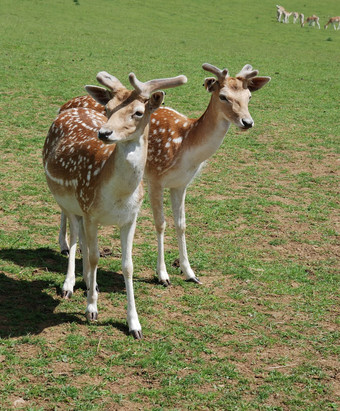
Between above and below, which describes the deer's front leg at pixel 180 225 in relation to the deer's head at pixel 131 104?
below

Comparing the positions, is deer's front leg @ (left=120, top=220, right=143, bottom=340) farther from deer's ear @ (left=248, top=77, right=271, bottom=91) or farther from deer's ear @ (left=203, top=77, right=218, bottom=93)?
deer's ear @ (left=248, top=77, right=271, bottom=91)

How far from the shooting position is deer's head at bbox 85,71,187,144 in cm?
458

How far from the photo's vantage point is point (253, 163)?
10.4 meters

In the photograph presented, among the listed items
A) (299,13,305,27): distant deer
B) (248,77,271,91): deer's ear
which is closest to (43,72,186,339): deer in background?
(248,77,271,91): deer's ear

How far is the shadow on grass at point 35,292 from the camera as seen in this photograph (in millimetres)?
5207

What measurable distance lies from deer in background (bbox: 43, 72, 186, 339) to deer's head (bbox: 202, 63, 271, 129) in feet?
3.91

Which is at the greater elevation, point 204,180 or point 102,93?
point 102,93

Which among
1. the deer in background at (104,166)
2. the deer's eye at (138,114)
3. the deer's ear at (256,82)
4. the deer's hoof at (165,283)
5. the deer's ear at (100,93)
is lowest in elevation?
the deer's hoof at (165,283)

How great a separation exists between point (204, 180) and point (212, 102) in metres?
3.35

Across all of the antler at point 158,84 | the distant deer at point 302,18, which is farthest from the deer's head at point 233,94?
the distant deer at point 302,18

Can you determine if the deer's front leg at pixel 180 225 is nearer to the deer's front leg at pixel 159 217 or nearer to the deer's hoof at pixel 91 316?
the deer's front leg at pixel 159 217

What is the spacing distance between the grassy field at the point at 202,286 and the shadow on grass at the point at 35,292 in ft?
0.06

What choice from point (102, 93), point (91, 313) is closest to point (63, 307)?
point (91, 313)

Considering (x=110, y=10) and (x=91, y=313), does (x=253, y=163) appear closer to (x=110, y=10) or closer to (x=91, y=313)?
(x=91, y=313)
